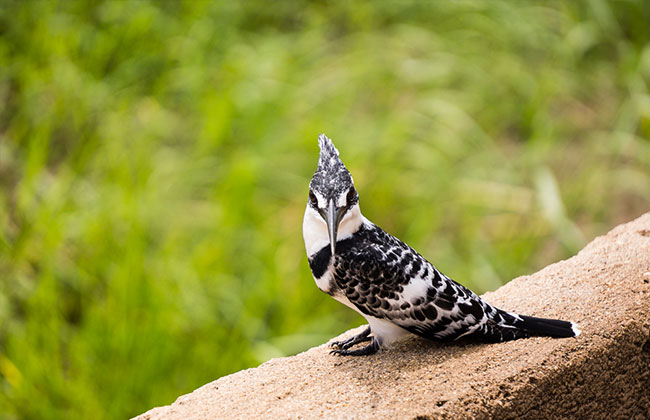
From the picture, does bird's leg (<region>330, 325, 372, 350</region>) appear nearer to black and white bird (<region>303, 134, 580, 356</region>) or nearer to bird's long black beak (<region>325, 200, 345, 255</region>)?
black and white bird (<region>303, 134, 580, 356</region>)

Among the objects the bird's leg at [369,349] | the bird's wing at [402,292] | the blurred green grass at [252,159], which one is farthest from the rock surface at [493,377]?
the blurred green grass at [252,159]

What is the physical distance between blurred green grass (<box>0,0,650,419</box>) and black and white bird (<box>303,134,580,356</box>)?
49.0 inches

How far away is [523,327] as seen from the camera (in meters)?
2.14

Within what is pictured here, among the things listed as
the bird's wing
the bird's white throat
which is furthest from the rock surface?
the bird's white throat

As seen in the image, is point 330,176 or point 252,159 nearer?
point 330,176

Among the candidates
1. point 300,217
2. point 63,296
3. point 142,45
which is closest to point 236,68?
point 142,45

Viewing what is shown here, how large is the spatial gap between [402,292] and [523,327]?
40 centimetres

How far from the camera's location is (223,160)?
13.9ft

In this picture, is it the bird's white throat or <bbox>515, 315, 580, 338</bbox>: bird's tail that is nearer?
the bird's white throat

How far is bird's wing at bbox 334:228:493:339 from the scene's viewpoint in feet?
6.61

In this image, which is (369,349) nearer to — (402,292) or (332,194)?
(402,292)

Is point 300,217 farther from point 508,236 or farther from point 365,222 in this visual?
point 365,222

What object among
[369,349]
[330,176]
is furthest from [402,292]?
[330,176]

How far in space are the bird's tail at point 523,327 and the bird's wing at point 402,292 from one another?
0.06m
